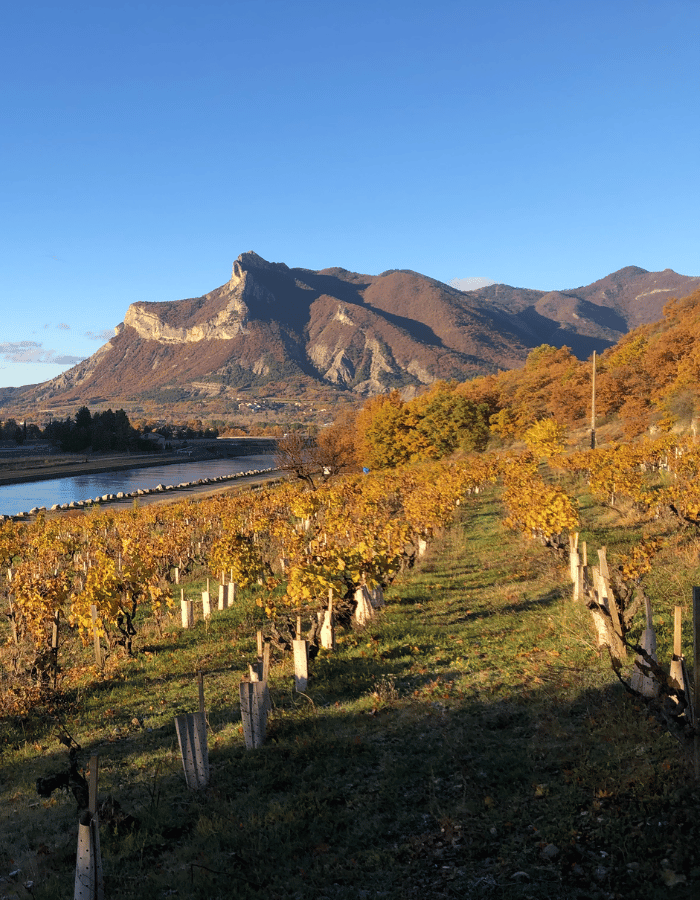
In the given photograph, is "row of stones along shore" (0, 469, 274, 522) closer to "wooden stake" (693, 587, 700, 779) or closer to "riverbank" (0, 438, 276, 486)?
"riverbank" (0, 438, 276, 486)

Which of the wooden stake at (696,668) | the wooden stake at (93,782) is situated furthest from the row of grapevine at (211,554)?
the wooden stake at (696,668)

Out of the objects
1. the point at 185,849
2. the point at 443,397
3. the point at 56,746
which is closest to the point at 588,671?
the point at 185,849

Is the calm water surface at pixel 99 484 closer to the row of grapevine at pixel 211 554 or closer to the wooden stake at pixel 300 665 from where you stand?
the row of grapevine at pixel 211 554

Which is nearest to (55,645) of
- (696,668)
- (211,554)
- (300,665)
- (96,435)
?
(300,665)

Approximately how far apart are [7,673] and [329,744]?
9.92 m

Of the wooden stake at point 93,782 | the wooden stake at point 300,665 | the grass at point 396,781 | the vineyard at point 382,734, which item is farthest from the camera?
the wooden stake at point 300,665

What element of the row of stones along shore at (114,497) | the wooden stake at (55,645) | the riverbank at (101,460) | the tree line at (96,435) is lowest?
the row of stones along shore at (114,497)

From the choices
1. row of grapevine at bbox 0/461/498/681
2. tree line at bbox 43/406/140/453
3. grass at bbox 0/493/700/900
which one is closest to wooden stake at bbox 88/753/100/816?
grass at bbox 0/493/700/900

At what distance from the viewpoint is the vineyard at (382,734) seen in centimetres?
578

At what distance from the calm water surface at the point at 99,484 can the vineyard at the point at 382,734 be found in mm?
52897

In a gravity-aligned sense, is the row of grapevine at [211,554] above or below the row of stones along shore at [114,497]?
above

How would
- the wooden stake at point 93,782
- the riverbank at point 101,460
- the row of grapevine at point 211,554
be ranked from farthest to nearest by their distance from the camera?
the riverbank at point 101,460, the row of grapevine at point 211,554, the wooden stake at point 93,782

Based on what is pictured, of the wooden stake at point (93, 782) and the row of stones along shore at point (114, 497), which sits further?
the row of stones along shore at point (114, 497)

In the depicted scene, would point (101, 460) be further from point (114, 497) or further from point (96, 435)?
point (114, 497)
